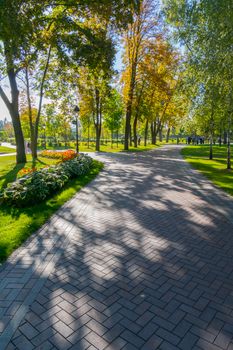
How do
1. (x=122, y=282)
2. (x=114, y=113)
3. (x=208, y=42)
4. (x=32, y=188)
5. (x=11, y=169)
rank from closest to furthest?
(x=122, y=282) → (x=32, y=188) → (x=208, y=42) → (x=11, y=169) → (x=114, y=113)

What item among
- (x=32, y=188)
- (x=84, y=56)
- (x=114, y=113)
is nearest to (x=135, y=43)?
(x=114, y=113)

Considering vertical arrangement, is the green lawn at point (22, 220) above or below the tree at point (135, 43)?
below

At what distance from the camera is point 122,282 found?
13.1ft

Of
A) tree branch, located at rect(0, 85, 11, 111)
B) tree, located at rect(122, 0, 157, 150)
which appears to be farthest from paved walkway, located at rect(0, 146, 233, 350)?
tree, located at rect(122, 0, 157, 150)

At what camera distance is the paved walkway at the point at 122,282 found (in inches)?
118

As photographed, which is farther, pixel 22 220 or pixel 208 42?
pixel 208 42

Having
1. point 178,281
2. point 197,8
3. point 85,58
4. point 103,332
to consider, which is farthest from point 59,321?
point 197,8

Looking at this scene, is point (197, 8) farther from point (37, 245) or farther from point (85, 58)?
point (37, 245)

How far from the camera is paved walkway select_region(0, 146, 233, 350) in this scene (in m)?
2.99

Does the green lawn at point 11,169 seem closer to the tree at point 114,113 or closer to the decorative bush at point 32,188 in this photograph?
the decorative bush at point 32,188

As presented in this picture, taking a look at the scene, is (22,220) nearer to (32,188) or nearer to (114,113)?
(32,188)

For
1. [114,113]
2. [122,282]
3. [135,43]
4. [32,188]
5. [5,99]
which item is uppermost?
[135,43]

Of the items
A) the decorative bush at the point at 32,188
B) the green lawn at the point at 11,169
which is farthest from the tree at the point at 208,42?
the green lawn at the point at 11,169

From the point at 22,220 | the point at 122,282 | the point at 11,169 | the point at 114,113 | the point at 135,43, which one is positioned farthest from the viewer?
the point at 114,113
